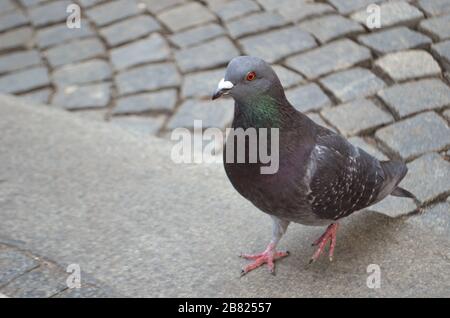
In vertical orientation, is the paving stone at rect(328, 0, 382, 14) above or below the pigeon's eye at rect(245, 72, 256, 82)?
below

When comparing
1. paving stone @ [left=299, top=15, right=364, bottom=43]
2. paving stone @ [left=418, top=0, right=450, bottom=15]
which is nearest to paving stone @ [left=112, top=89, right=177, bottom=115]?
paving stone @ [left=299, top=15, right=364, bottom=43]

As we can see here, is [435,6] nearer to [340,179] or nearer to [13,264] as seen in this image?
[340,179]

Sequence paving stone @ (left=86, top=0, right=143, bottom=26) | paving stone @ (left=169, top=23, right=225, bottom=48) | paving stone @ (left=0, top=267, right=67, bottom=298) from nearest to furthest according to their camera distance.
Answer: paving stone @ (left=0, top=267, right=67, bottom=298) → paving stone @ (left=169, top=23, right=225, bottom=48) → paving stone @ (left=86, top=0, right=143, bottom=26)

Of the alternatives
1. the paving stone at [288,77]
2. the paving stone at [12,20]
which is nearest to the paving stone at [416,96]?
the paving stone at [288,77]

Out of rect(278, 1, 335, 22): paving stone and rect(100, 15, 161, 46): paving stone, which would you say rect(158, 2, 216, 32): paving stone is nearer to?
rect(100, 15, 161, 46): paving stone

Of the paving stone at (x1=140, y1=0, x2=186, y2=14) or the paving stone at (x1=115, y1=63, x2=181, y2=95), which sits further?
the paving stone at (x1=140, y1=0, x2=186, y2=14)

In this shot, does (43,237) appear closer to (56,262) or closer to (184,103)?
(56,262)

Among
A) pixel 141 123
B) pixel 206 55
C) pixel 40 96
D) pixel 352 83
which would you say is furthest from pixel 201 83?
pixel 40 96

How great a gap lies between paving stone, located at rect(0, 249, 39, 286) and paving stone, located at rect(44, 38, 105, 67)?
2.09 m

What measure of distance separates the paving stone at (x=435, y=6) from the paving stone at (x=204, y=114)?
167cm

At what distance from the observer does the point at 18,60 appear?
16.3 feet

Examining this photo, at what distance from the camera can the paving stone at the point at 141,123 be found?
4.25 m

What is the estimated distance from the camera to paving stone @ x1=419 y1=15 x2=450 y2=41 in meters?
4.54
